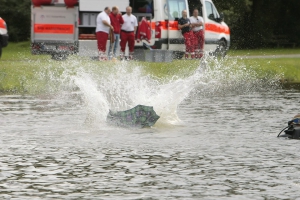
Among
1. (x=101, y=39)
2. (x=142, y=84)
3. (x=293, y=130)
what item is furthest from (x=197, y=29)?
(x=293, y=130)

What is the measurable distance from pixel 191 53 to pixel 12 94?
36.9ft

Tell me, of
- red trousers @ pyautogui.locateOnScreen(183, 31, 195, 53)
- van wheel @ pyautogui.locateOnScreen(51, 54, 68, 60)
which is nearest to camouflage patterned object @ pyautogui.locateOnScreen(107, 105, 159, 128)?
red trousers @ pyautogui.locateOnScreen(183, 31, 195, 53)

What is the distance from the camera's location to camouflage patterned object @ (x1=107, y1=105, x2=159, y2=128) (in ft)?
44.4

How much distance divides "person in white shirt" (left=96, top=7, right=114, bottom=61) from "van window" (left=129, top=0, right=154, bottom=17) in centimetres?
322

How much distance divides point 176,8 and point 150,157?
72.7 ft

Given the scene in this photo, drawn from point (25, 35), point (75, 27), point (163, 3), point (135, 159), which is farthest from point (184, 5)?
point (25, 35)

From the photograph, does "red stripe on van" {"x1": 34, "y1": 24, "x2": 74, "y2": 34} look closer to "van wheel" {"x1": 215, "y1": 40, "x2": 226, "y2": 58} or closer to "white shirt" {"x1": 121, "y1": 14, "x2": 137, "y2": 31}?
"white shirt" {"x1": 121, "y1": 14, "x2": 137, "y2": 31}

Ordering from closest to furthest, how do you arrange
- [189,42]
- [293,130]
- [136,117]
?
[293,130], [136,117], [189,42]

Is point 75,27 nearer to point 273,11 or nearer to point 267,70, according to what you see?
point 267,70

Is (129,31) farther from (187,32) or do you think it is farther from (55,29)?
(55,29)

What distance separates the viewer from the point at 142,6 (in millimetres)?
33000

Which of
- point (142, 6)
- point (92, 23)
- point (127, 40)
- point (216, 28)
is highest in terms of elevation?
point (142, 6)

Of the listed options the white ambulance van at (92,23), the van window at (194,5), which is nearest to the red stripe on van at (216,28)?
the white ambulance van at (92,23)

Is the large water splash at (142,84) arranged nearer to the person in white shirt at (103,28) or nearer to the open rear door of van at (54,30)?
the person in white shirt at (103,28)
